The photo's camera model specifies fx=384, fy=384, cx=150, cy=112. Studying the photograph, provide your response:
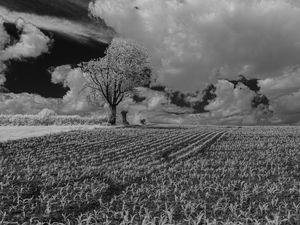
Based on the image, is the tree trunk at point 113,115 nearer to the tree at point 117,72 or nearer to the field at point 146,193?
the tree at point 117,72

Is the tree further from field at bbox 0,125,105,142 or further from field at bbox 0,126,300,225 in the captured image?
field at bbox 0,126,300,225

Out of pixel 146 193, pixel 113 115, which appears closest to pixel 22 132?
pixel 113 115

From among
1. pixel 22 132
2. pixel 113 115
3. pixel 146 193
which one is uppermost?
pixel 113 115

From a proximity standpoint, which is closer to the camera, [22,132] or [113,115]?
[22,132]

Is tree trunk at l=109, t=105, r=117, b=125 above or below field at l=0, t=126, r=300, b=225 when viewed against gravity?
above

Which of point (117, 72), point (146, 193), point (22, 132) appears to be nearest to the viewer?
point (146, 193)

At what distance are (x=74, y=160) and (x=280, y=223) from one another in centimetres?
1433

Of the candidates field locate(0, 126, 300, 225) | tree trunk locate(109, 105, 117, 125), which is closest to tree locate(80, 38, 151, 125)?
tree trunk locate(109, 105, 117, 125)

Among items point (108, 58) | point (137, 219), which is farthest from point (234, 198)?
point (108, 58)

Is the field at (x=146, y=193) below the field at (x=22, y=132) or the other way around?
below

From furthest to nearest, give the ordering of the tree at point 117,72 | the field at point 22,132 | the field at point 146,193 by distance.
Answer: the tree at point 117,72
the field at point 22,132
the field at point 146,193

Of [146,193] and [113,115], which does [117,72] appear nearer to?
[113,115]

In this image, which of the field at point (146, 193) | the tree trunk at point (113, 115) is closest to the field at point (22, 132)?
the field at point (146, 193)

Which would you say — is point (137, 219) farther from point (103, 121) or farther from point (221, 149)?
point (103, 121)
